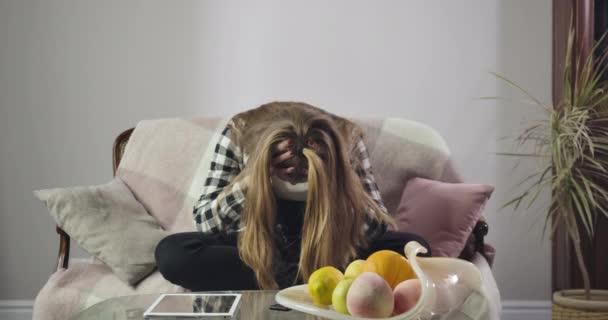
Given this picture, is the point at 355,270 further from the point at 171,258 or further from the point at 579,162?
the point at 579,162

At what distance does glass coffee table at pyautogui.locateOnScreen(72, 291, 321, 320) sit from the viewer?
1.37 m

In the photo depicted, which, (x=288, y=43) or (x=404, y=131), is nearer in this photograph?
(x=404, y=131)

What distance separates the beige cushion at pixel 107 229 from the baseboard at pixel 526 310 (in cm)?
153

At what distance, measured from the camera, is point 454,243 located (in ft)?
7.39

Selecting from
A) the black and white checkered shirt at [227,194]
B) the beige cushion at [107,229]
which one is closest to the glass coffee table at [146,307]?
the black and white checkered shirt at [227,194]

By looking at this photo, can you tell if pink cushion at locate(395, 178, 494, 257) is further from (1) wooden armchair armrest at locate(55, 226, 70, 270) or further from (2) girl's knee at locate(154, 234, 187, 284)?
(1) wooden armchair armrest at locate(55, 226, 70, 270)

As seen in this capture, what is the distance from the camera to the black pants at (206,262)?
6.39 ft

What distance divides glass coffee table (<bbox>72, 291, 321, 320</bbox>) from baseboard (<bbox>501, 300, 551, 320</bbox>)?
1.81m

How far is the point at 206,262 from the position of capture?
196 cm

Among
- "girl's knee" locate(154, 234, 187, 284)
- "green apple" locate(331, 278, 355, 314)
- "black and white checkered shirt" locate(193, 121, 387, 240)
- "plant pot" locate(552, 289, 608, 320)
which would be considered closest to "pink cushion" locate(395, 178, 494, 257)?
"black and white checkered shirt" locate(193, 121, 387, 240)

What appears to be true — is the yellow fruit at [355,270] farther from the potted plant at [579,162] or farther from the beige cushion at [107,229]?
the potted plant at [579,162]

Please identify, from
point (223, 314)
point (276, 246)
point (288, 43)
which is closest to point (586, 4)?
point (288, 43)

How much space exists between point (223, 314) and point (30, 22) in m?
2.26

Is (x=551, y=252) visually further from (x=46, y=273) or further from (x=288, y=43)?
(x=46, y=273)
